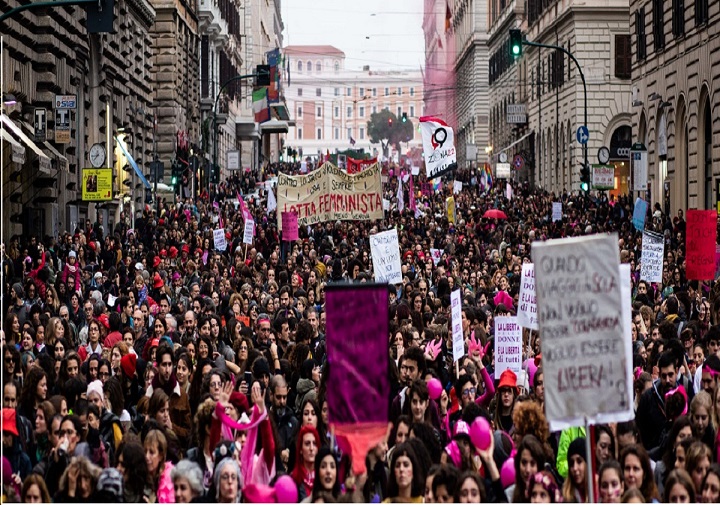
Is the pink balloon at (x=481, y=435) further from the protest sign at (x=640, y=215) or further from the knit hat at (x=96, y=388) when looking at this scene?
the protest sign at (x=640, y=215)

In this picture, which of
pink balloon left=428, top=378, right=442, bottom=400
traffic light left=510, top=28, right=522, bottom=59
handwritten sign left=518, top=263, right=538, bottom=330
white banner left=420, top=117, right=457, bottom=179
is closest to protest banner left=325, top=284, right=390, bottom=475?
pink balloon left=428, top=378, right=442, bottom=400

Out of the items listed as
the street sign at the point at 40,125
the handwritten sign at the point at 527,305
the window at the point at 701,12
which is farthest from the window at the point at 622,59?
the handwritten sign at the point at 527,305

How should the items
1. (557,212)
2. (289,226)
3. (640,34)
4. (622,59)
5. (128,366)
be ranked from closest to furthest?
(128,366)
(289,226)
(557,212)
(640,34)
(622,59)

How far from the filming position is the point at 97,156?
34781 millimetres

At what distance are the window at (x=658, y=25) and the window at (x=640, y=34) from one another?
1.88 m

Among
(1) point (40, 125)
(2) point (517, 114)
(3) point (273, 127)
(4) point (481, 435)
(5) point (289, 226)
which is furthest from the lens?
(3) point (273, 127)

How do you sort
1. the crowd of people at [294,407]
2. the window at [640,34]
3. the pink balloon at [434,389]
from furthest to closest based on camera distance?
the window at [640,34] → the pink balloon at [434,389] → the crowd of people at [294,407]

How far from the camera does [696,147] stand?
38.8 metres

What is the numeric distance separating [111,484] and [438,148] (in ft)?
88.4

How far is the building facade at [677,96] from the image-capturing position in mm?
37719

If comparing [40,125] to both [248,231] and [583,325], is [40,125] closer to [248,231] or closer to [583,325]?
[248,231]

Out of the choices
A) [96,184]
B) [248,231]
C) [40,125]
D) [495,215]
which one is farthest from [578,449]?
[495,215]

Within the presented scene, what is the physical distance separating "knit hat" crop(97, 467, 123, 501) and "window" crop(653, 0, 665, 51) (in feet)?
119

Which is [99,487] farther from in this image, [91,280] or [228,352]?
[91,280]
